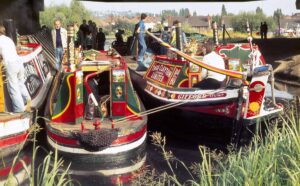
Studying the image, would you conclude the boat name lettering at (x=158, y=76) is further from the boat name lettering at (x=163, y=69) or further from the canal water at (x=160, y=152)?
the canal water at (x=160, y=152)

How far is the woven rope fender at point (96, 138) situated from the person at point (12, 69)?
113 centimetres

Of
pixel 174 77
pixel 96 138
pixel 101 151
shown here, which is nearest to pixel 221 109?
pixel 174 77

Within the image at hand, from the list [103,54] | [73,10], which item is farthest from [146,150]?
[73,10]

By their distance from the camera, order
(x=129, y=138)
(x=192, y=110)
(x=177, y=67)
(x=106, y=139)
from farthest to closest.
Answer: (x=177, y=67), (x=192, y=110), (x=129, y=138), (x=106, y=139)

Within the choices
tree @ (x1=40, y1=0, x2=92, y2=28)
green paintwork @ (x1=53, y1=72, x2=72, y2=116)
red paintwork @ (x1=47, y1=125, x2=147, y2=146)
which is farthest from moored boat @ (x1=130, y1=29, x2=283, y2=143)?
tree @ (x1=40, y1=0, x2=92, y2=28)

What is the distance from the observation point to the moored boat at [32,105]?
7094 mm

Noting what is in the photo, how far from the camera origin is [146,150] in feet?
30.5

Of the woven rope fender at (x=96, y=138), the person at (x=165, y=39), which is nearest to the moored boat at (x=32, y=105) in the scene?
the woven rope fender at (x=96, y=138)

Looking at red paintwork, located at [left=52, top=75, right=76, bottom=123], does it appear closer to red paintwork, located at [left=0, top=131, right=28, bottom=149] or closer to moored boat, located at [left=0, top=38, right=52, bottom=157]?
moored boat, located at [left=0, top=38, right=52, bottom=157]

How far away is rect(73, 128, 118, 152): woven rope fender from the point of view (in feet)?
24.3

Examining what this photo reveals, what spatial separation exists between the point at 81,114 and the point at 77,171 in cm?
102

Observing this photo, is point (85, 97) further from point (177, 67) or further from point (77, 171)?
point (177, 67)

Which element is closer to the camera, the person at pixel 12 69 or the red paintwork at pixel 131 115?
the person at pixel 12 69

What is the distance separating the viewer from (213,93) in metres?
9.05
